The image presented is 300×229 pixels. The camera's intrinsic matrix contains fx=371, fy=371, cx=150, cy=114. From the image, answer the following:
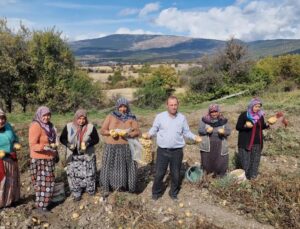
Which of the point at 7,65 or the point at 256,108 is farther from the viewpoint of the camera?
the point at 7,65

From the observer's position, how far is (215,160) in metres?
6.08

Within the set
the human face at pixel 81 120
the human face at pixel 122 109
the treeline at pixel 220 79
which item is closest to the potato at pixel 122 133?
the human face at pixel 122 109

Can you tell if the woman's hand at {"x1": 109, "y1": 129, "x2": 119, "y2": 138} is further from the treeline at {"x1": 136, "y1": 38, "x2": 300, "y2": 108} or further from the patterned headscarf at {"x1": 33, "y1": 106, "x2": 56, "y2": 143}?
the treeline at {"x1": 136, "y1": 38, "x2": 300, "y2": 108}

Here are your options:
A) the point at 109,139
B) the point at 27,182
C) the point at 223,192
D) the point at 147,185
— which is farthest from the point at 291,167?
the point at 27,182

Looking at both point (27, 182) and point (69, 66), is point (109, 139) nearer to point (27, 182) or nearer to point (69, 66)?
point (27, 182)

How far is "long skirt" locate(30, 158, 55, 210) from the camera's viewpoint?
5082 millimetres

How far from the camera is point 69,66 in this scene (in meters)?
24.3

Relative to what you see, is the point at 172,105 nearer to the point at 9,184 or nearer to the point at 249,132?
the point at 249,132

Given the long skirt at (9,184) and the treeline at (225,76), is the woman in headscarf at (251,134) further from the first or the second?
the treeline at (225,76)

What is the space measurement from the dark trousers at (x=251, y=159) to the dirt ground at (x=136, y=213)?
795 millimetres

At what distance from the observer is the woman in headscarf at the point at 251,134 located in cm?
589

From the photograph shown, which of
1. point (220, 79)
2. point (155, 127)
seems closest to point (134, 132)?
point (155, 127)

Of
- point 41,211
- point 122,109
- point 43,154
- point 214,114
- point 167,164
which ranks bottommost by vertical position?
point 41,211

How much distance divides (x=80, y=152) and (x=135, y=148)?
804 mm
